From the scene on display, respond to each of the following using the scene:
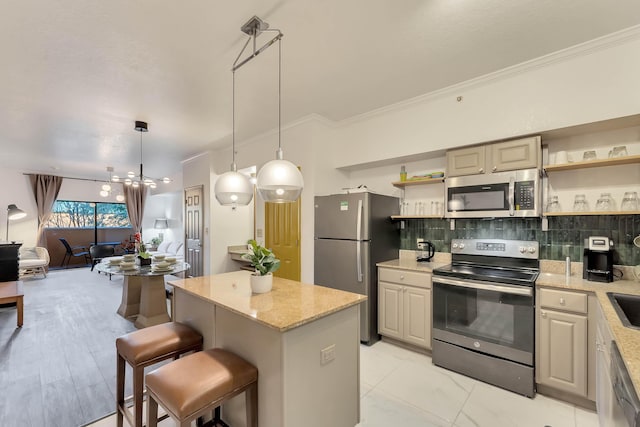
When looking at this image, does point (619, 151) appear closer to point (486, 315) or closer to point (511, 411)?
point (486, 315)

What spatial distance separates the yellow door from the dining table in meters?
1.37

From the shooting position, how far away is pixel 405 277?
3.02m

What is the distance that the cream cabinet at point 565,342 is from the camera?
205cm

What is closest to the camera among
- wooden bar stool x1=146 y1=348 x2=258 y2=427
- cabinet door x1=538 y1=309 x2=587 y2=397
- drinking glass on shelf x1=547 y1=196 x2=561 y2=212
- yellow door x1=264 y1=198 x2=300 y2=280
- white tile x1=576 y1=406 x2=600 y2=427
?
wooden bar stool x1=146 y1=348 x2=258 y2=427

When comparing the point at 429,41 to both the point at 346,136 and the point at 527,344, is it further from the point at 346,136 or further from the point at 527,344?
the point at 527,344

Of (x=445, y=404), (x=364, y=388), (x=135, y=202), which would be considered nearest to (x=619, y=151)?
(x=445, y=404)

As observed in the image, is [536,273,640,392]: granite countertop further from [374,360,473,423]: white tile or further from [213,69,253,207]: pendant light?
[213,69,253,207]: pendant light

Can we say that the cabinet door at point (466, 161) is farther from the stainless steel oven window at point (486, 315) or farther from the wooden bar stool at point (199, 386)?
the wooden bar stool at point (199, 386)

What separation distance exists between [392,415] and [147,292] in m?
3.37

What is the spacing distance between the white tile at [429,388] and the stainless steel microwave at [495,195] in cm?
150

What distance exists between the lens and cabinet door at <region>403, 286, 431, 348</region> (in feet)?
9.32

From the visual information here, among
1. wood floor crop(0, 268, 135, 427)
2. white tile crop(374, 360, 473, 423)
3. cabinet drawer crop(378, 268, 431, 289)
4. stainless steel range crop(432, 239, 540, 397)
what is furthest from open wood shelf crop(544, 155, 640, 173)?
wood floor crop(0, 268, 135, 427)

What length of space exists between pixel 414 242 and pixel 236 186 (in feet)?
7.65

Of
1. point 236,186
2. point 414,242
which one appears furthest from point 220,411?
point 414,242
